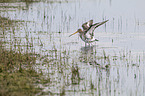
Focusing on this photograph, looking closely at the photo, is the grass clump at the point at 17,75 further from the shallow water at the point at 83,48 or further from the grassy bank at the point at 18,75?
the shallow water at the point at 83,48


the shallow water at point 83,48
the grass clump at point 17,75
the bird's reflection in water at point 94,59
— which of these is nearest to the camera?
the grass clump at point 17,75

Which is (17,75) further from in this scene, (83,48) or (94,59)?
(83,48)

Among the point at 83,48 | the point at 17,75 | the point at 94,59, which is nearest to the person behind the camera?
the point at 17,75

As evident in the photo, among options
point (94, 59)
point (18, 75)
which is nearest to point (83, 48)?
point (94, 59)

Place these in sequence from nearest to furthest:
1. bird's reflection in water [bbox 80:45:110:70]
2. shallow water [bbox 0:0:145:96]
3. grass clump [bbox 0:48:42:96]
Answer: grass clump [bbox 0:48:42:96] → shallow water [bbox 0:0:145:96] → bird's reflection in water [bbox 80:45:110:70]

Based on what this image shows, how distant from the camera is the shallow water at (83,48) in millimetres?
6965

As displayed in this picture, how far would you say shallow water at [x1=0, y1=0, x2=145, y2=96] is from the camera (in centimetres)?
696

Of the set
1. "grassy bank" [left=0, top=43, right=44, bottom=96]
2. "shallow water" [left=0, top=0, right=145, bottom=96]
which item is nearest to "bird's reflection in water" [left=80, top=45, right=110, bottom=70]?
"shallow water" [left=0, top=0, right=145, bottom=96]

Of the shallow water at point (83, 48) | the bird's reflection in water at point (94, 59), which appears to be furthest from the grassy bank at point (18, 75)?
the bird's reflection in water at point (94, 59)

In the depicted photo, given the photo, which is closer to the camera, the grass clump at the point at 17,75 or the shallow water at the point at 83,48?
the grass clump at the point at 17,75

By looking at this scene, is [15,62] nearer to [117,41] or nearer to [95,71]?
[95,71]

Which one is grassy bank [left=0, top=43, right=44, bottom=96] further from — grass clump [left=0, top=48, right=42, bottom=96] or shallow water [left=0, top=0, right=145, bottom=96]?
shallow water [left=0, top=0, right=145, bottom=96]

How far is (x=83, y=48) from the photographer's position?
1098 centimetres

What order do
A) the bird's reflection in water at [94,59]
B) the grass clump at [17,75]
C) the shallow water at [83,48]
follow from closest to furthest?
the grass clump at [17,75] → the shallow water at [83,48] → the bird's reflection in water at [94,59]
